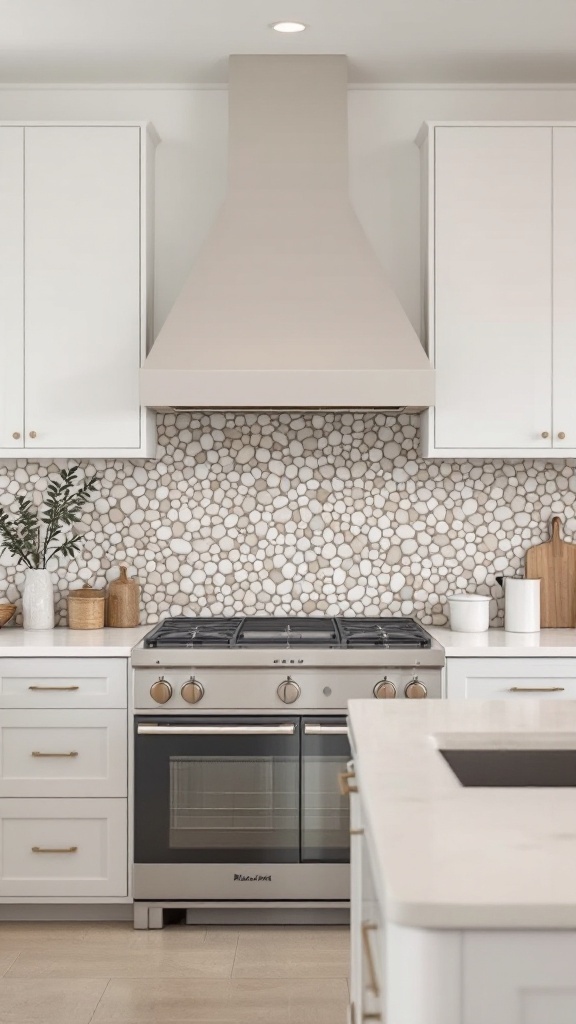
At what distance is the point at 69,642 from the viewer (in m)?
3.60

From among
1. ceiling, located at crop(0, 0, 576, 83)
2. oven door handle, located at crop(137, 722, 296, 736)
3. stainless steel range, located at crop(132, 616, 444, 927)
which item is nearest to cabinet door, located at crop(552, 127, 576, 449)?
ceiling, located at crop(0, 0, 576, 83)

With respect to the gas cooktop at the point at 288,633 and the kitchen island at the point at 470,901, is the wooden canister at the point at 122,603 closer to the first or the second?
the gas cooktop at the point at 288,633

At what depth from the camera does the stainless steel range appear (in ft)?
11.3

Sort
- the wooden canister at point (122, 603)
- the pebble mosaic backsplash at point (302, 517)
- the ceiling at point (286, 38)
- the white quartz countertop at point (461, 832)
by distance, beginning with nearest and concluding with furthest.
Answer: the white quartz countertop at point (461, 832)
the ceiling at point (286, 38)
the wooden canister at point (122, 603)
the pebble mosaic backsplash at point (302, 517)

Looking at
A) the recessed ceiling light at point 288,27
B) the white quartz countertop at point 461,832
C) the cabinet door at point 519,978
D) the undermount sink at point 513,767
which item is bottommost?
the cabinet door at point 519,978

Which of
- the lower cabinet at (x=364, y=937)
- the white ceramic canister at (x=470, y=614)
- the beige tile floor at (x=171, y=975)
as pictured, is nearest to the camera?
the lower cabinet at (x=364, y=937)

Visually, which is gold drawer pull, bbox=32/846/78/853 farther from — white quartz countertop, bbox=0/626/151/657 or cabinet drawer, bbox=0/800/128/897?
white quartz countertop, bbox=0/626/151/657

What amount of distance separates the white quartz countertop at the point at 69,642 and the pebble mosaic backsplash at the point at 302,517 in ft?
0.72

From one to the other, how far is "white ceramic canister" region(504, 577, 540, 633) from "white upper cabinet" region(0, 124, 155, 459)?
1433 mm

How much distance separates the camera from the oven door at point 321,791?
136 inches

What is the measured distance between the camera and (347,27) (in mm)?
3414

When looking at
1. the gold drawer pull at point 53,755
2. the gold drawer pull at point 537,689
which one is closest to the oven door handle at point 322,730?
the gold drawer pull at point 537,689

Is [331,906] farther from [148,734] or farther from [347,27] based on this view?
[347,27]

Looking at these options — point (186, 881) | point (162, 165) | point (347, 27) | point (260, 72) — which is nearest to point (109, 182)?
point (162, 165)
